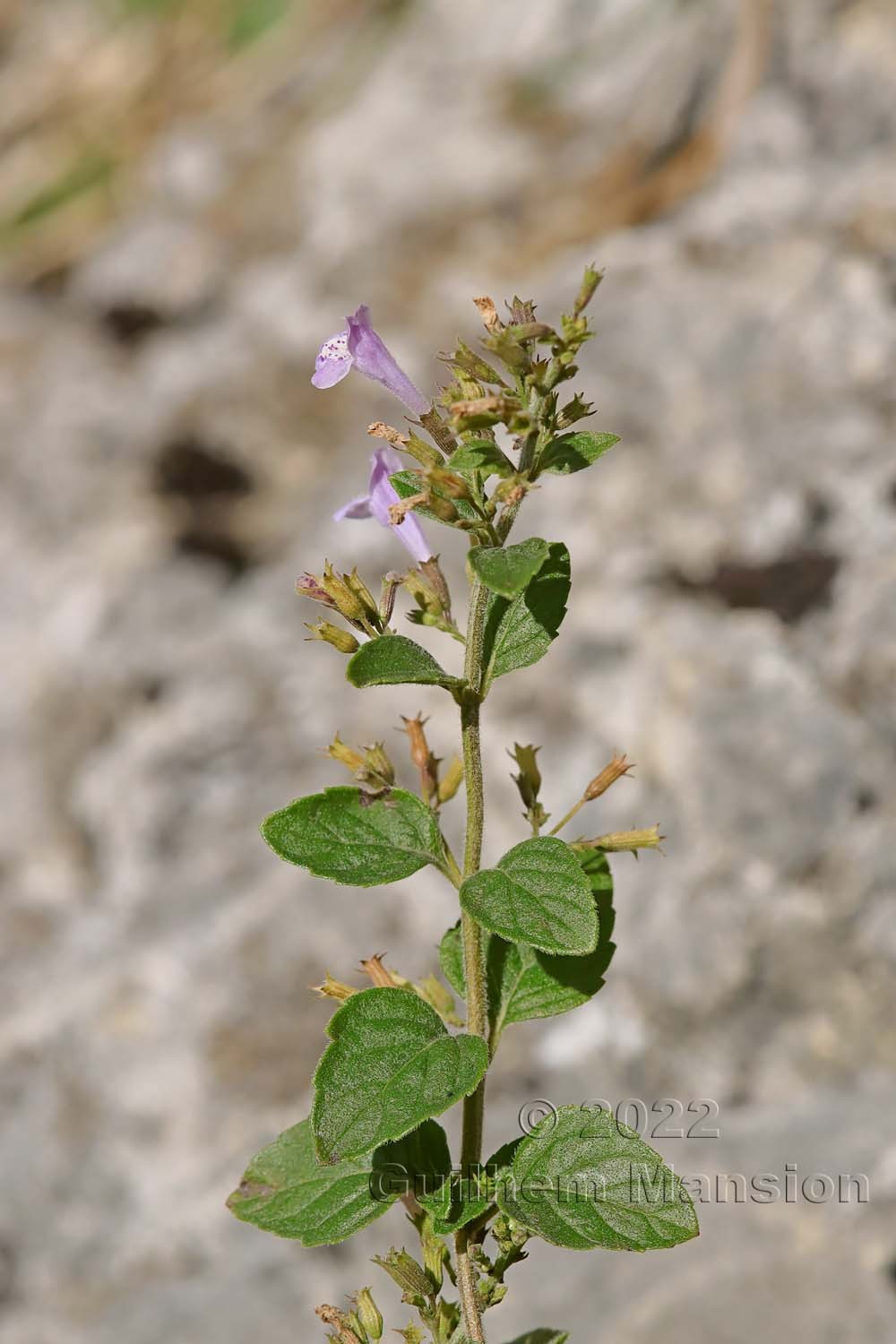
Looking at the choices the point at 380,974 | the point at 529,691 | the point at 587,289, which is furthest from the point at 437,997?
the point at 529,691

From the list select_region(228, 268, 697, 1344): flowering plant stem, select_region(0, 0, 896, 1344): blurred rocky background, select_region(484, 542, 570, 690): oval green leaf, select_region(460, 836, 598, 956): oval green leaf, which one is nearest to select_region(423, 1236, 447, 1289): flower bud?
select_region(228, 268, 697, 1344): flowering plant stem

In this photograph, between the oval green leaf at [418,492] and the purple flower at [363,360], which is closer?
the oval green leaf at [418,492]

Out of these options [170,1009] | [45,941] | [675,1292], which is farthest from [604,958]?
[45,941]

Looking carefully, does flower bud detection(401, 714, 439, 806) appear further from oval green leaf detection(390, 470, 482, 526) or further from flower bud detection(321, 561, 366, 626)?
oval green leaf detection(390, 470, 482, 526)

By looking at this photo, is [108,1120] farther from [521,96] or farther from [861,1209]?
[521,96]

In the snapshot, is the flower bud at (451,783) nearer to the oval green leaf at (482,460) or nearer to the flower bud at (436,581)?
the flower bud at (436,581)

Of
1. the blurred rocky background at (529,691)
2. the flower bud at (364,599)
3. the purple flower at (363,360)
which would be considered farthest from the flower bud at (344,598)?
the blurred rocky background at (529,691)

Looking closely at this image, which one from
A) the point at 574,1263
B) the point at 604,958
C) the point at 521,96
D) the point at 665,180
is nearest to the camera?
the point at 604,958

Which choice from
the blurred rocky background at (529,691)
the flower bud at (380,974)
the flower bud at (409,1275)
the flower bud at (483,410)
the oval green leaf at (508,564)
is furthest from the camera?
the blurred rocky background at (529,691)
